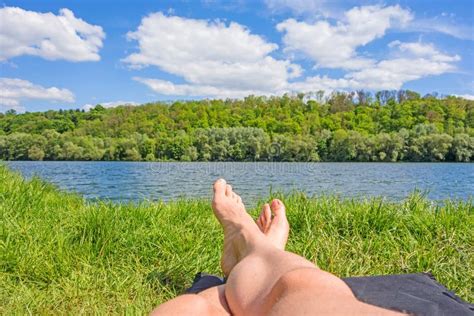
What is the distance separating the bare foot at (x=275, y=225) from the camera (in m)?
2.29

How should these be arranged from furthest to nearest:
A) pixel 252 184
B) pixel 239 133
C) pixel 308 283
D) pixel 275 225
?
pixel 239 133
pixel 252 184
pixel 275 225
pixel 308 283

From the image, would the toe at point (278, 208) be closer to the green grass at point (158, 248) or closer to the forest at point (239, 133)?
the green grass at point (158, 248)

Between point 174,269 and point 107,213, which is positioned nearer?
point 174,269

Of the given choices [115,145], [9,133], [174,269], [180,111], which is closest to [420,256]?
[174,269]

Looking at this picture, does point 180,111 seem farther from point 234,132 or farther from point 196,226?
point 196,226

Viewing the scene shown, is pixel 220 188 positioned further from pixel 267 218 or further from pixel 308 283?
pixel 308 283

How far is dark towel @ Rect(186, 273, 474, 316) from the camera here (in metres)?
1.49

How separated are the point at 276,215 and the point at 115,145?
1321 inches

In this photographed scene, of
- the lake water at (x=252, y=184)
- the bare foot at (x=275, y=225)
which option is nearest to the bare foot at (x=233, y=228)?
the bare foot at (x=275, y=225)

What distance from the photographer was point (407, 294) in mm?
1664

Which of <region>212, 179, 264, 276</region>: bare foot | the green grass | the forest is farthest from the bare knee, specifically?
the forest

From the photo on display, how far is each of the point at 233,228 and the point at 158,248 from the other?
66 cm

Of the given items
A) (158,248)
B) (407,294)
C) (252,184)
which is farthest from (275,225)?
(252,184)

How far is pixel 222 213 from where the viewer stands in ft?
8.18
